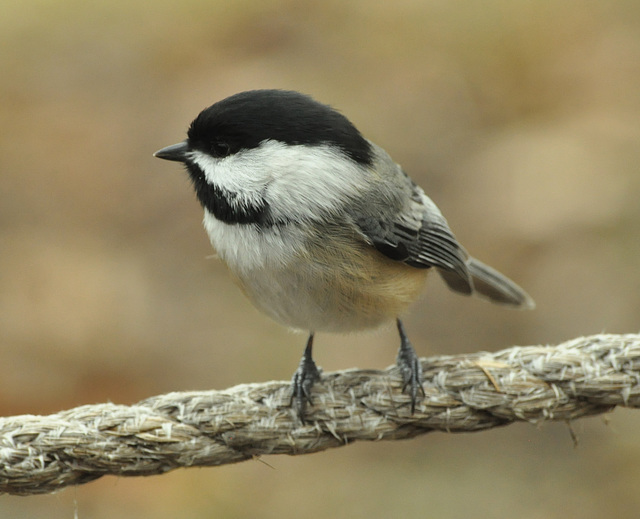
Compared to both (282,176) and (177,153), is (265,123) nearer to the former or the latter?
(282,176)

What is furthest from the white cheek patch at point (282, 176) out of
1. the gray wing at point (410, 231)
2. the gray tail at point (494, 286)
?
the gray tail at point (494, 286)

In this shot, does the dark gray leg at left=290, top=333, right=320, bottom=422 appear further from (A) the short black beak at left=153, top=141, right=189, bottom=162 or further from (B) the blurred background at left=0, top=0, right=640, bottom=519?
(A) the short black beak at left=153, top=141, right=189, bottom=162

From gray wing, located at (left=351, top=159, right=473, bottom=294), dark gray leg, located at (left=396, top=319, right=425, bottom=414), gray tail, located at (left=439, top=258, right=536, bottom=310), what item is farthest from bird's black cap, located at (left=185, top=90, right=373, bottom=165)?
gray tail, located at (left=439, top=258, right=536, bottom=310)

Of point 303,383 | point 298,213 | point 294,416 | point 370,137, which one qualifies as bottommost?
point 294,416

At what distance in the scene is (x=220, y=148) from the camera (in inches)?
81.4

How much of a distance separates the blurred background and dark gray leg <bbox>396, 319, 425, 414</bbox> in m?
0.44

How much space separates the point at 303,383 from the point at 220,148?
2.24 feet

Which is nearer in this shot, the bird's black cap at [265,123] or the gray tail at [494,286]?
the bird's black cap at [265,123]

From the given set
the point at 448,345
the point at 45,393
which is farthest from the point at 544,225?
the point at 45,393

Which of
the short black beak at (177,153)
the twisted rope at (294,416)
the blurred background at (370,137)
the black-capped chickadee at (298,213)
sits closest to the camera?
the twisted rope at (294,416)

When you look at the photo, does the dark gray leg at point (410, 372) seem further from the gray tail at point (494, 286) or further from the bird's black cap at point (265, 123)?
the bird's black cap at point (265, 123)

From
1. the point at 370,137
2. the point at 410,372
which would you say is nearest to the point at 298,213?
the point at 410,372

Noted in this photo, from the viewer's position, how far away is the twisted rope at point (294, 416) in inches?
66.6

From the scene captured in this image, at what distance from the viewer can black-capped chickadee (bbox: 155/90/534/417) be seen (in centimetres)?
200
